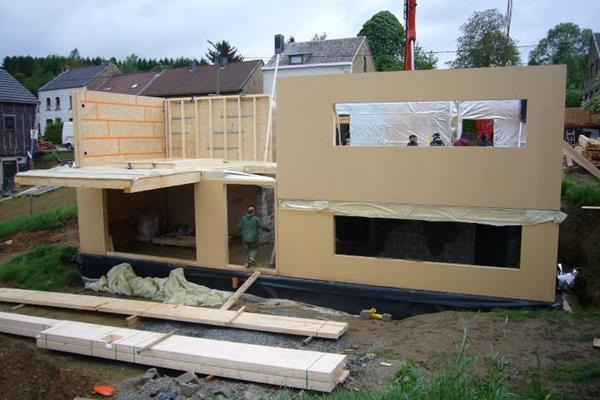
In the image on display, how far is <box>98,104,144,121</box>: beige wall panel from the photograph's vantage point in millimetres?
14562

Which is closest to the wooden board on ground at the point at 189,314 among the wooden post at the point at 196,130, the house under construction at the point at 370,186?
the house under construction at the point at 370,186

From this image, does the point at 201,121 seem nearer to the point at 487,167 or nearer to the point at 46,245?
the point at 46,245

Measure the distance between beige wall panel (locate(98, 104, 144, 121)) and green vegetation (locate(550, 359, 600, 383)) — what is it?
41.1 ft

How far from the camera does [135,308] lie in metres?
11.4

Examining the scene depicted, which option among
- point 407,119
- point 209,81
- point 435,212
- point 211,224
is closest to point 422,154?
point 435,212

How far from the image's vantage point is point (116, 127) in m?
15.1

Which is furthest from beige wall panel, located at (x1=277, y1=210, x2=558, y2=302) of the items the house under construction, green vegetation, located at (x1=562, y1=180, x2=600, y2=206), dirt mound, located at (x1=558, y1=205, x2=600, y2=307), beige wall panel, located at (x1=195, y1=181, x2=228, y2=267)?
green vegetation, located at (x1=562, y1=180, x2=600, y2=206)

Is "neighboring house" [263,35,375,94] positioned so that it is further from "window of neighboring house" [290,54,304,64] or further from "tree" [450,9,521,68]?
"tree" [450,9,521,68]

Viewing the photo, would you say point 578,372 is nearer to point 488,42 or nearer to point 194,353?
point 194,353

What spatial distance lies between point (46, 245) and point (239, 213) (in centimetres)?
632

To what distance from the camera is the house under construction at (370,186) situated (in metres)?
10.2

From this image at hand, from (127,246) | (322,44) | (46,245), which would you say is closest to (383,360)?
(127,246)

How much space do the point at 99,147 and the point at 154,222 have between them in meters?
3.29

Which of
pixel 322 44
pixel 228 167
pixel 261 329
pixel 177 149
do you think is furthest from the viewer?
pixel 322 44
